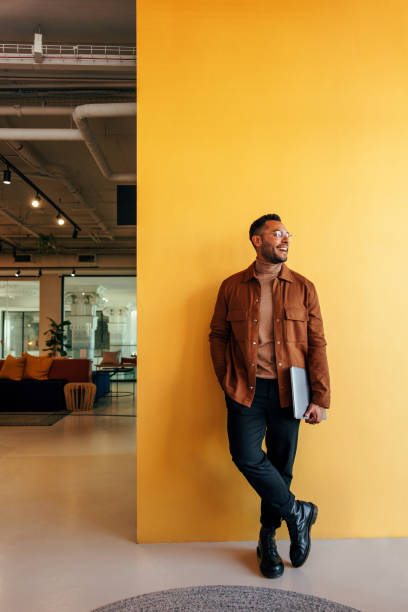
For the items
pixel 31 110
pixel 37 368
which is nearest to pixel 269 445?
pixel 31 110

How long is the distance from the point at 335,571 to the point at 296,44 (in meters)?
3.01

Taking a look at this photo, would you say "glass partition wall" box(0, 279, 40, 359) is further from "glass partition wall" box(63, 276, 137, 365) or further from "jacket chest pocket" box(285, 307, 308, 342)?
"jacket chest pocket" box(285, 307, 308, 342)

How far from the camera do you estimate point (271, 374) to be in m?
2.21

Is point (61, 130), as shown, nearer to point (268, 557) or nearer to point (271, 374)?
point (271, 374)

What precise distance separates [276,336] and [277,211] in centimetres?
86

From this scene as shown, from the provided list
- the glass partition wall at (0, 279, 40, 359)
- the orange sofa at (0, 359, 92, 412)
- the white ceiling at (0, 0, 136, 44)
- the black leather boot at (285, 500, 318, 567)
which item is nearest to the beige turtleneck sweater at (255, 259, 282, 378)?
the black leather boot at (285, 500, 318, 567)

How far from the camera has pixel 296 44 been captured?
2.69 metres

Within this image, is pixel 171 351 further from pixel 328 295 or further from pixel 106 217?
pixel 106 217

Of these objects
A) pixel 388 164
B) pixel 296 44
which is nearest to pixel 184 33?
pixel 296 44

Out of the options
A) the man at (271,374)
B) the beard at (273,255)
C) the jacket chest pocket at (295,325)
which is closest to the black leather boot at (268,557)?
the man at (271,374)

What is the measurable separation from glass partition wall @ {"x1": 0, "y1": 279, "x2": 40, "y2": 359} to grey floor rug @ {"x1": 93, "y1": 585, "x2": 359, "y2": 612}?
12739 millimetres

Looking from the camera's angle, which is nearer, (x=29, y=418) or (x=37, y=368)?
(x=29, y=418)

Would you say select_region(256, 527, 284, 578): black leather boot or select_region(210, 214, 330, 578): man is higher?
select_region(210, 214, 330, 578): man

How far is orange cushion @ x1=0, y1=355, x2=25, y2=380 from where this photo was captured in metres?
7.66
